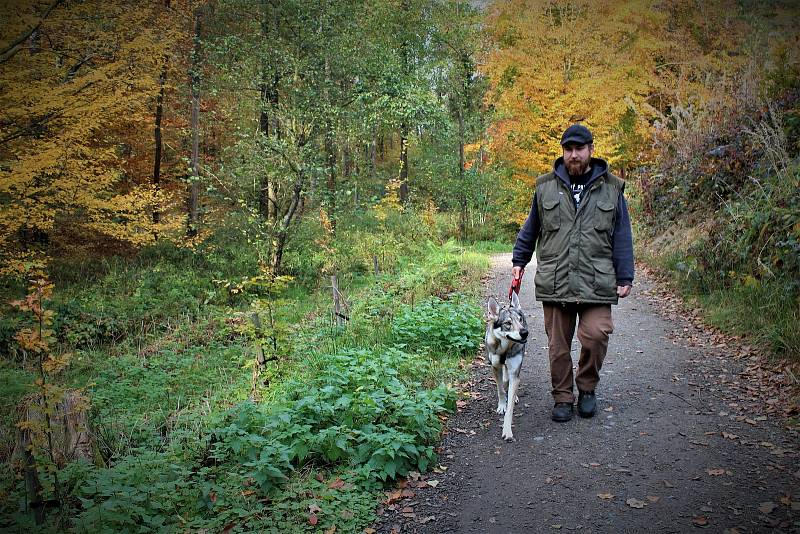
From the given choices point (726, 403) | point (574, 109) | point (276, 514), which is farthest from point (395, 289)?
point (574, 109)

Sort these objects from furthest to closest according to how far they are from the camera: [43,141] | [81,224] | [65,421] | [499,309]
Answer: [81,224]
[43,141]
[65,421]
[499,309]

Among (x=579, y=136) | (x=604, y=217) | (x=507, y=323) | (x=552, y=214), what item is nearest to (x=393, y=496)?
(x=507, y=323)

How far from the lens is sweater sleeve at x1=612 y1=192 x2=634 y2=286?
4.42 metres

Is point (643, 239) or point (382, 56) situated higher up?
point (382, 56)

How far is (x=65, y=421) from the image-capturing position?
16.3 feet

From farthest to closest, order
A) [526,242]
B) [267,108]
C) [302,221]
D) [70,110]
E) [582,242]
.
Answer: [302,221] → [267,108] → [70,110] → [526,242] → [582,242]

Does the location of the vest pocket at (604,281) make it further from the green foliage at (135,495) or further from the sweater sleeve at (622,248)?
the green foliage at (135,495)

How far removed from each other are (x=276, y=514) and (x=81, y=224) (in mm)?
12945

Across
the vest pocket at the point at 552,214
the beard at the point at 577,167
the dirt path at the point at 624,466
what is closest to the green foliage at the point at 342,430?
the dirt path at the point at 624,466

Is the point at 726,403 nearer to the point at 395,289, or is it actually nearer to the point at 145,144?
the point at 395,289

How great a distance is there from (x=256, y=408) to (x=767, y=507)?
13.0 ft

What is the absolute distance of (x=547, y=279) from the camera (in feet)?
15.1

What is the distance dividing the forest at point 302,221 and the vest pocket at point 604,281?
1805mm

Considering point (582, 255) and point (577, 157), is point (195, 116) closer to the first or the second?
point (577, 157)
